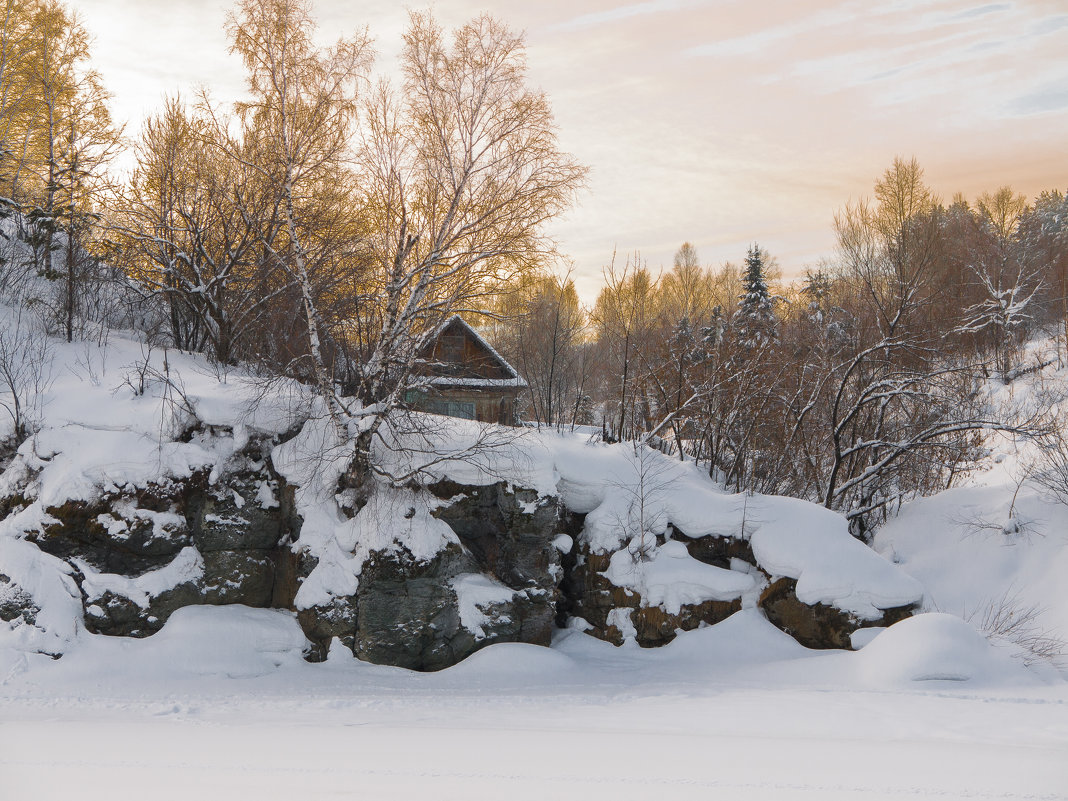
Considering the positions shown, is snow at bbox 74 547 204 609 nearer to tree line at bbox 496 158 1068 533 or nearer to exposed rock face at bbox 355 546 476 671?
exposed rock face at bbox 355 546 476 671

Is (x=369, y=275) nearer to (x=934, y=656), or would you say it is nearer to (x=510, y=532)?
(x=510, y=532)

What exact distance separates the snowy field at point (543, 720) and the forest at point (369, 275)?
12.7ft

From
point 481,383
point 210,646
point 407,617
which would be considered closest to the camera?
point 210,646

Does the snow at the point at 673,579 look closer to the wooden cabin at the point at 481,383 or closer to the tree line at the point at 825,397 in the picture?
the tree line at the point at 825,397

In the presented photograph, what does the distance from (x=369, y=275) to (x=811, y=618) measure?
10.5m

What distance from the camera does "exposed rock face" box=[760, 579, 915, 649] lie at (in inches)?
449

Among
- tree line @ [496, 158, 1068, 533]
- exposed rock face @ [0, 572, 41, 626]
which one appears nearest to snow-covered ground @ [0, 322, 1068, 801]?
exposed rock face @ [0, 572, 41, 626]

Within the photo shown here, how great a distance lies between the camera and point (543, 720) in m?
8.60

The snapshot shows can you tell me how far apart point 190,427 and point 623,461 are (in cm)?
744

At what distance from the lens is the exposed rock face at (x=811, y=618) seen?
449 inches

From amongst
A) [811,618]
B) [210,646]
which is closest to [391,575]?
[210,646]

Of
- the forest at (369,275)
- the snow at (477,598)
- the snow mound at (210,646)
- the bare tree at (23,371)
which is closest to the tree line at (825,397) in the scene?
the forest at (369,275)

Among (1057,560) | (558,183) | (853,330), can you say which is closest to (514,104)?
(558,183)

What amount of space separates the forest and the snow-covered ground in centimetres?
175
